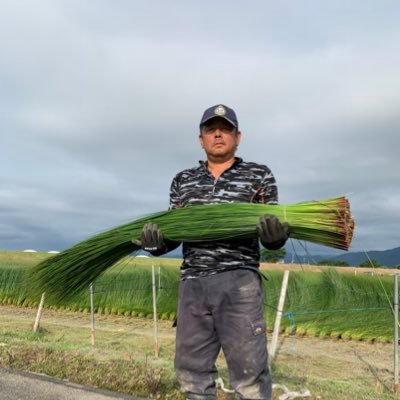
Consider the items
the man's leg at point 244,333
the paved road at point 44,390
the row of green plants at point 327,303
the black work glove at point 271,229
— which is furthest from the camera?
the row of green plants at point 327,303

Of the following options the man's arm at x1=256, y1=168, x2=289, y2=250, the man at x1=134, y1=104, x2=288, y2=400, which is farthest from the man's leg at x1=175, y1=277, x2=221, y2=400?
the man's arm at x1=256, y1=168, x2=289, y2=250

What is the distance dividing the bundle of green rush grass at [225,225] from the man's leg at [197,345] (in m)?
0.26

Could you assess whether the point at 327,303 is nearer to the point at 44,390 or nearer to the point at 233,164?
the point at 44,390

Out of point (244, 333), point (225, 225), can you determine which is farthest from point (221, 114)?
point (244, 333)

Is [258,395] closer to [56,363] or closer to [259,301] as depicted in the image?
[259,301]

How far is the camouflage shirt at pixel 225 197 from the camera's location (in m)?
2.49

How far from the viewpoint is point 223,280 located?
2436mm

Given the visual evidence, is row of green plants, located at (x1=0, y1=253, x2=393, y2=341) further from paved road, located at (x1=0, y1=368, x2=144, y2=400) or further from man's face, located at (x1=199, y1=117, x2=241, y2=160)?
man's face, located at (x1=199, y1=117, x2=241, y2=160)

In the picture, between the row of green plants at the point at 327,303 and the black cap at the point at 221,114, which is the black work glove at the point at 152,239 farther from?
the row of green plants at the point at 327,303

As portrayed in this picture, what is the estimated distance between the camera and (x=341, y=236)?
7.98 ft

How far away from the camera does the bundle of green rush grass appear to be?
95.5 inches

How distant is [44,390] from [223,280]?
5.90 feet

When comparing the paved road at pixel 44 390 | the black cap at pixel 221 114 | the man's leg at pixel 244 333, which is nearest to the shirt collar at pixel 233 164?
the black cap at pixel 221 114

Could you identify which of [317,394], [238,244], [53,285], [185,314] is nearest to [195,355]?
[185,314]
